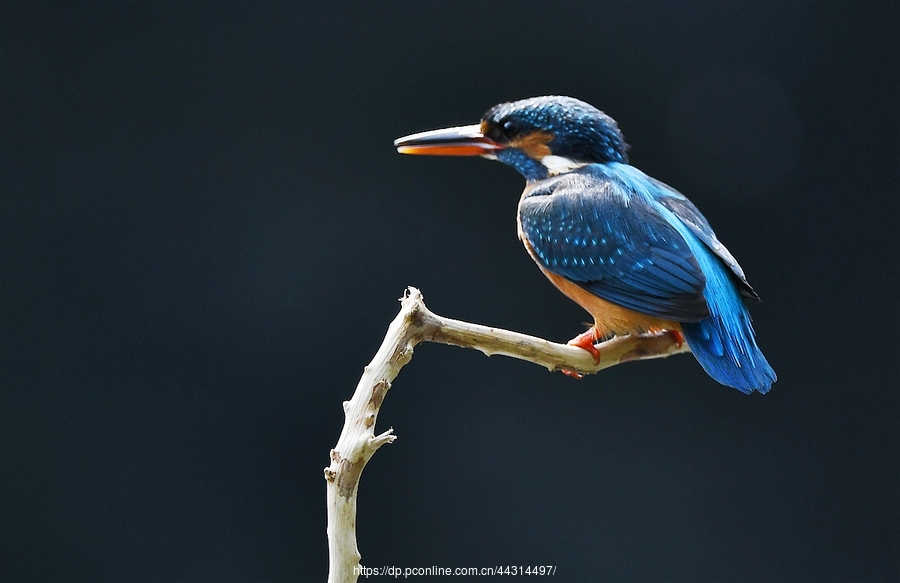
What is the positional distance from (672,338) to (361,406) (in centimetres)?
74

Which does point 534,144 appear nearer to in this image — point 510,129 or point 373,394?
point 510,129

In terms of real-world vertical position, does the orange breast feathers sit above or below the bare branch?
below

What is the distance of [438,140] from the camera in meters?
1.48

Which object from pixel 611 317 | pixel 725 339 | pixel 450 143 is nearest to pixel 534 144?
pixel 450 143

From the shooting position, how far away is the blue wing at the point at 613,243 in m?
1.30

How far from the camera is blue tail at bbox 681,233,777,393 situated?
120 cm

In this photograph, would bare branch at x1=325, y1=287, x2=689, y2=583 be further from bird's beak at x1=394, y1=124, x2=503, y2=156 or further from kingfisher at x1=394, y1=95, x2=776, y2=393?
bird's beak at x1=394, y1=124, x2=503, y2=156

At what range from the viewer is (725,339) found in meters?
1.26

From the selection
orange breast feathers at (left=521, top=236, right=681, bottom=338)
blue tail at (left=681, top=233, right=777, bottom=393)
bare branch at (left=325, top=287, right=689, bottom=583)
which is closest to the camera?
bare branch at (left=325, top=287, right=689, bottom=583)

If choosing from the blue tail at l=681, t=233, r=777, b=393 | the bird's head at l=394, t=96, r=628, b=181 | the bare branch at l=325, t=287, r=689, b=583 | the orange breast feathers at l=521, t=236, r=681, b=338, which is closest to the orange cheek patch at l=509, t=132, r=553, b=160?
the bird's head at l=394, t=96, r=628, b=181

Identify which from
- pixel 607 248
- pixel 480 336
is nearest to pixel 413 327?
pixel 480 336

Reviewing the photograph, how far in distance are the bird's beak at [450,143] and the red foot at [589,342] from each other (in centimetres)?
38

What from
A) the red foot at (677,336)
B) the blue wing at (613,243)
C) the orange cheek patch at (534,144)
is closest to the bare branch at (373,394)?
the blue wing at (613,243)

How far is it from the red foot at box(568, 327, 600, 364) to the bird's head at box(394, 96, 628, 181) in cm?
30
